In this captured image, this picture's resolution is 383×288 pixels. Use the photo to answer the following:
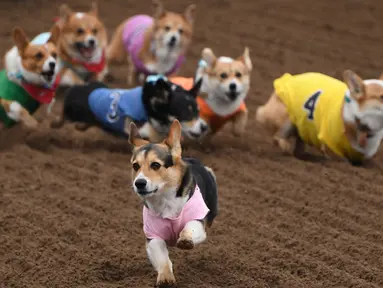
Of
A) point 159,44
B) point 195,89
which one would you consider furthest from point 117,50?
point 195,89

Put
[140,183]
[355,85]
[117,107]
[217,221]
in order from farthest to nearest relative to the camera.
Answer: [117,107], [355,85], [217,221], [140,183]

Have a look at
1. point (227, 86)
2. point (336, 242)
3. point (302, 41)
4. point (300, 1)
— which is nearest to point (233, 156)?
point (227, 86)

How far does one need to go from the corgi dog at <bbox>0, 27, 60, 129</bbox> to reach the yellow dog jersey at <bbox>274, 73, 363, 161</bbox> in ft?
6.45

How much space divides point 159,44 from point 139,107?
1907 mm

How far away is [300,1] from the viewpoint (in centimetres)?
1071

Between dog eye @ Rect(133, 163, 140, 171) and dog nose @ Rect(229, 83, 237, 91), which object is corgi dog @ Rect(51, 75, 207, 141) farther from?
dog eye @ Rect(133, 163, 140, 171)

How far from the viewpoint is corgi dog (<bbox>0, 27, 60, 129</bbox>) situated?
592 cm

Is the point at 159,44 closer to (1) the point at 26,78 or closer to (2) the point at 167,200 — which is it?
(1) the point at 26,78

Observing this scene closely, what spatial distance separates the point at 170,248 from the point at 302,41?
5.53 meters

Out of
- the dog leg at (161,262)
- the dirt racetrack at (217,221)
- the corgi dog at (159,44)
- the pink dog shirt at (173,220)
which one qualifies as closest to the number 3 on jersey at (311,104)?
the dirt racetrack at (217,221)

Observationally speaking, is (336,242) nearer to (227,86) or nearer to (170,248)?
(170,248)

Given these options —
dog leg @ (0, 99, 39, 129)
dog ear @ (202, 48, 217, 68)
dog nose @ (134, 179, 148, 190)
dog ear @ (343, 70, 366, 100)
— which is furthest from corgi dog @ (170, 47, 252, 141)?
dog nose @ (134, 179, 148, 190)

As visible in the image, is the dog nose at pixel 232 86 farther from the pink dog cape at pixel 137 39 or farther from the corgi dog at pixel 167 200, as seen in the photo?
the corgi dog at pixel 167 200

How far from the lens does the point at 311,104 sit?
561 centimetres
